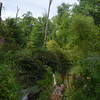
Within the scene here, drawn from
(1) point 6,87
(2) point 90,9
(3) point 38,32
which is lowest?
(1) point 6,87

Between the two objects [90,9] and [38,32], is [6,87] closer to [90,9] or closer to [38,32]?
[90,9]

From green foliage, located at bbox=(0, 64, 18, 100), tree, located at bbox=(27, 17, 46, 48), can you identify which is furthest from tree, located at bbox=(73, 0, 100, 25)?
green foliage, located at bbox=(0, 64, 18, 100)

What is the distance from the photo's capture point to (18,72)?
220 inches

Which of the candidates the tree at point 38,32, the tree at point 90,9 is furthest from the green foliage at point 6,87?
the tree at point 38,32

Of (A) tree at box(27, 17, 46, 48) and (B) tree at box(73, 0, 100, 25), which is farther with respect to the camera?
(A) tree at box(27, 17, 46, 48)

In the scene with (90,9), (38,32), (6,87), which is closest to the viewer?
(6,87)

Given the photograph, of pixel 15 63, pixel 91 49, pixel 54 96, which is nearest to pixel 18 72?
pixel 15 63

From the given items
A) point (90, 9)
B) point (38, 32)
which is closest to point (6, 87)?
point (90, 9)

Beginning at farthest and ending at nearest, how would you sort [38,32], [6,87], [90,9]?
[38,32] → [90,9] → [6,87]

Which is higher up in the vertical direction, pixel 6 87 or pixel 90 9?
pixel 90 9

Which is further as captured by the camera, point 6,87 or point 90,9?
point 90,9

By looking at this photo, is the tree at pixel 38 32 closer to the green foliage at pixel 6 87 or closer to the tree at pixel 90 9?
the tree at pixel 90 9

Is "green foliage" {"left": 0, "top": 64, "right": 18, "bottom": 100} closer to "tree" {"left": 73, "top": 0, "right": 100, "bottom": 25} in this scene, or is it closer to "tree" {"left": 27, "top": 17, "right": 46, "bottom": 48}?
"tree" {"left": 73, "top": 0, "right": 100, "bottom": 25}

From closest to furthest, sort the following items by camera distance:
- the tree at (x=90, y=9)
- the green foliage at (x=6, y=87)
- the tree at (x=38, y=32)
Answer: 1. the green foliage at (x=6, y=87)
2. the tree at (x=90, y=9)
3. the tree at (x=38, y=32)
